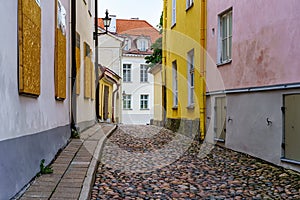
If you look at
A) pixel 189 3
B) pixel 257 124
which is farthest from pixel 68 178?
pixel 189 3

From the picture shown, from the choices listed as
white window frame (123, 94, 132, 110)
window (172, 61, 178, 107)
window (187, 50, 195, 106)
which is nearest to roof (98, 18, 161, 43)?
white window frame (123, 94, 132, 110)

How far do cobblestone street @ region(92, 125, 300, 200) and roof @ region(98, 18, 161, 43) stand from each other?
34351 mm

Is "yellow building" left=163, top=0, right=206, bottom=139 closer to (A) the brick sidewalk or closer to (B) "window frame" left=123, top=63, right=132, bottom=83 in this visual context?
(A) the brick sidewalk

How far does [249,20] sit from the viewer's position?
6.91 metres

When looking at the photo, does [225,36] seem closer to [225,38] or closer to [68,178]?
[225,38]

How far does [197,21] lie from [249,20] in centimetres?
309

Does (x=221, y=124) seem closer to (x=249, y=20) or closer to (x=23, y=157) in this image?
(x=249, y=20)

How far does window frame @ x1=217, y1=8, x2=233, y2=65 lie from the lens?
323 inches

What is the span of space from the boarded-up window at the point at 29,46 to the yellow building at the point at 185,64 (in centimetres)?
556

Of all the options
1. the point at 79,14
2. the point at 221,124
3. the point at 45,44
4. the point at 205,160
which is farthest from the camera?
the point at 79,14

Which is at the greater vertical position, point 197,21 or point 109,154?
point 197,21

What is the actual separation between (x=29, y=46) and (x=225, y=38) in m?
5.29

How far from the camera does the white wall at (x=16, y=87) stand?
11.0 feet

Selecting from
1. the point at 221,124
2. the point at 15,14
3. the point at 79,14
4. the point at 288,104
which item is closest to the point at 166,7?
the point at 79,14
